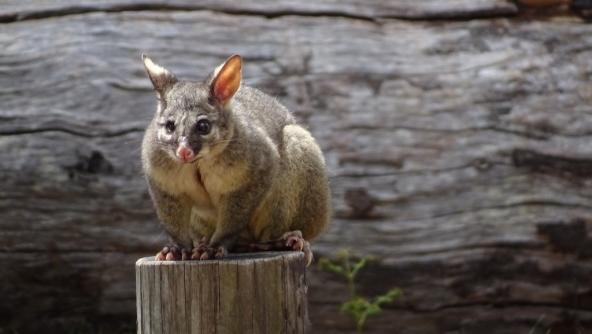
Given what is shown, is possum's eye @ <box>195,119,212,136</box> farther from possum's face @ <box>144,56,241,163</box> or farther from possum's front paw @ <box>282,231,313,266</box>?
possum's front paw @ <box>282,231,313,266</box>

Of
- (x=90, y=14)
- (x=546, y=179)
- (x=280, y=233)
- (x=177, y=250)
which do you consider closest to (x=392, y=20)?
(x=546, y=179)

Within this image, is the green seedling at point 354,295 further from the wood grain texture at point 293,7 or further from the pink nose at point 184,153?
the pink nose at point 184,153

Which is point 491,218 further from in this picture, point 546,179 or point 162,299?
point 162,299

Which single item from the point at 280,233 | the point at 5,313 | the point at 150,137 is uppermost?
the point at 150,137

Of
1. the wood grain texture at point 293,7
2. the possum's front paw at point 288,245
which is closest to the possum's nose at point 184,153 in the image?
the possum's front paw at point 288,245

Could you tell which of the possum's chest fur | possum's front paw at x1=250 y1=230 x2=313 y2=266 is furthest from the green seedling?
the possum's chest fur

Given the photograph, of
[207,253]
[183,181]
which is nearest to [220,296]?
[207,253]

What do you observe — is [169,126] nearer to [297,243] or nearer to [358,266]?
[297,243]

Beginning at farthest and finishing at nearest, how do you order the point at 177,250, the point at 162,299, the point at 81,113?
the point at 81,113
the point at 177,250
the point at 162,299

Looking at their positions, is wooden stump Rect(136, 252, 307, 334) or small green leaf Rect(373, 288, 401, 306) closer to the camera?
wooden stump Rect(136, 252, 307, 334)
